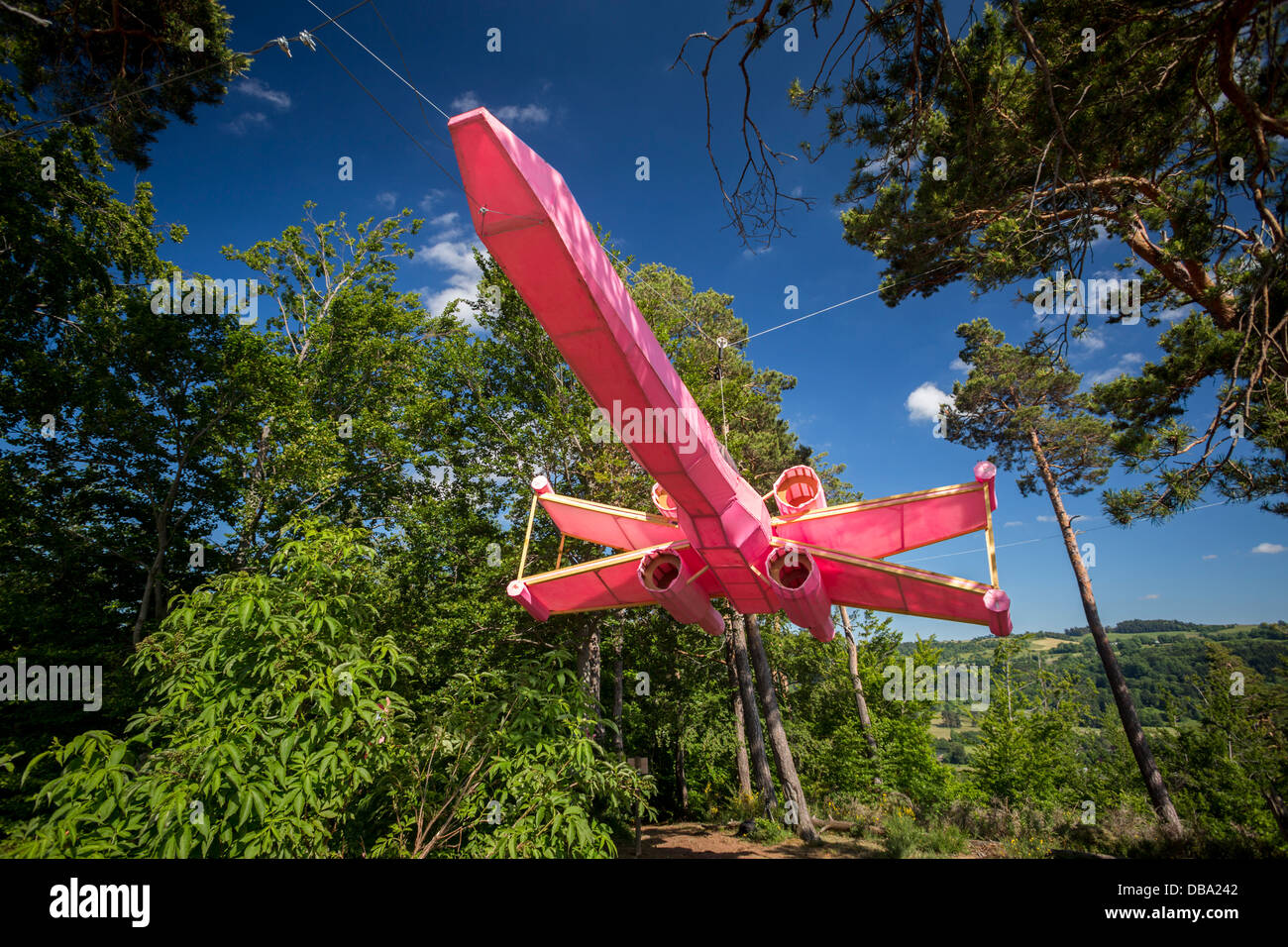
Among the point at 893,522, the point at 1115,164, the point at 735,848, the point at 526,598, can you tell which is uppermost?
the point at 1115,164

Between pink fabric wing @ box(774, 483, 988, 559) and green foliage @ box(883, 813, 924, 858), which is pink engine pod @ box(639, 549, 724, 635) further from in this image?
green foliage @ box(883, 813, 924, 858)

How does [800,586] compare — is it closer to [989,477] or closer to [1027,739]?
[989,477]

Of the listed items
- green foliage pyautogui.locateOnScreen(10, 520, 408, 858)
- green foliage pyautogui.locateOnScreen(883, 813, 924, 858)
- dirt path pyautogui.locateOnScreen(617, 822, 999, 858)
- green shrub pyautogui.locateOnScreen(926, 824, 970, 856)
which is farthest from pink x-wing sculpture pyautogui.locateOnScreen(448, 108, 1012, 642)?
green shrub pyautogui.locateOnScreen(926, 824, 970, 856)

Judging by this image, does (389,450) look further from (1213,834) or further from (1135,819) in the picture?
(1213,834)

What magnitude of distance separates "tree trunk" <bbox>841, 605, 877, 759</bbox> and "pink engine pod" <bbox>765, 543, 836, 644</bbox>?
12808 mm

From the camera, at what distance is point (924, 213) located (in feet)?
19.7

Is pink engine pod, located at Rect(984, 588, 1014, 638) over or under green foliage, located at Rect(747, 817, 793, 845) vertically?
over

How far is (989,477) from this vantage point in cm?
362

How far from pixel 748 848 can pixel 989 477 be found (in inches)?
396

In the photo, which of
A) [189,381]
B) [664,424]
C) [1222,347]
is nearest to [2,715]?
[189,381]

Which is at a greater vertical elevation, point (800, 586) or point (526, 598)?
point (800, 586)

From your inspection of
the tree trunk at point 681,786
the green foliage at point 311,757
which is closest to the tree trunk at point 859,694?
the tree trunk at point 681,786

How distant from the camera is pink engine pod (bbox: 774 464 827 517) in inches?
183

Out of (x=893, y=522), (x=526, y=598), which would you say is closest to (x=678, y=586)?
(x=526, y=598)
